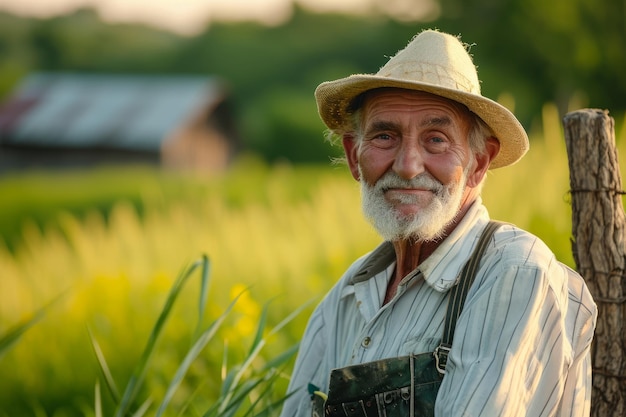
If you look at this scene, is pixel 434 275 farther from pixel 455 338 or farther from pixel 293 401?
pixel 293 401

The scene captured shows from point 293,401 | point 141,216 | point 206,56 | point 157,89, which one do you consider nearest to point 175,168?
point 157,89

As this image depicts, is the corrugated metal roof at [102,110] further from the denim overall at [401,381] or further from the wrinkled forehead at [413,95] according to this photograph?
the denim overall at [401,381]

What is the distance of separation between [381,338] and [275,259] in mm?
3663

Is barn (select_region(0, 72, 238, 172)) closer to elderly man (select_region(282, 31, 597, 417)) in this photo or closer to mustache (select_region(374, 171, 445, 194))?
elderly man (select_region(282, 31, 597, 417))

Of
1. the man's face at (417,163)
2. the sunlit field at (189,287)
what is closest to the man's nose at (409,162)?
the man's face at (417,163)

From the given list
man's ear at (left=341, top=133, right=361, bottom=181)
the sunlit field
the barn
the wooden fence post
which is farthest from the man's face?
the barn

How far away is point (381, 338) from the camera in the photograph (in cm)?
223

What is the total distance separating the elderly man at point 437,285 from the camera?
6.30 feet

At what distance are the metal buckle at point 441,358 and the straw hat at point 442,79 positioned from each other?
64cm

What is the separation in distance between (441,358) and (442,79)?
724 mm

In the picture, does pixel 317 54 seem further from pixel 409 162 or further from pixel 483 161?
pixel 409 162

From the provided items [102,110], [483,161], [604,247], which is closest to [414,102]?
[483,161]

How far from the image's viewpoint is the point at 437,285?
214 cm

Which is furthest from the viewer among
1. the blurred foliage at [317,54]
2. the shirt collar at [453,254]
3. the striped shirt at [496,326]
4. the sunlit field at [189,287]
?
the blurred foliage at [317,54]
